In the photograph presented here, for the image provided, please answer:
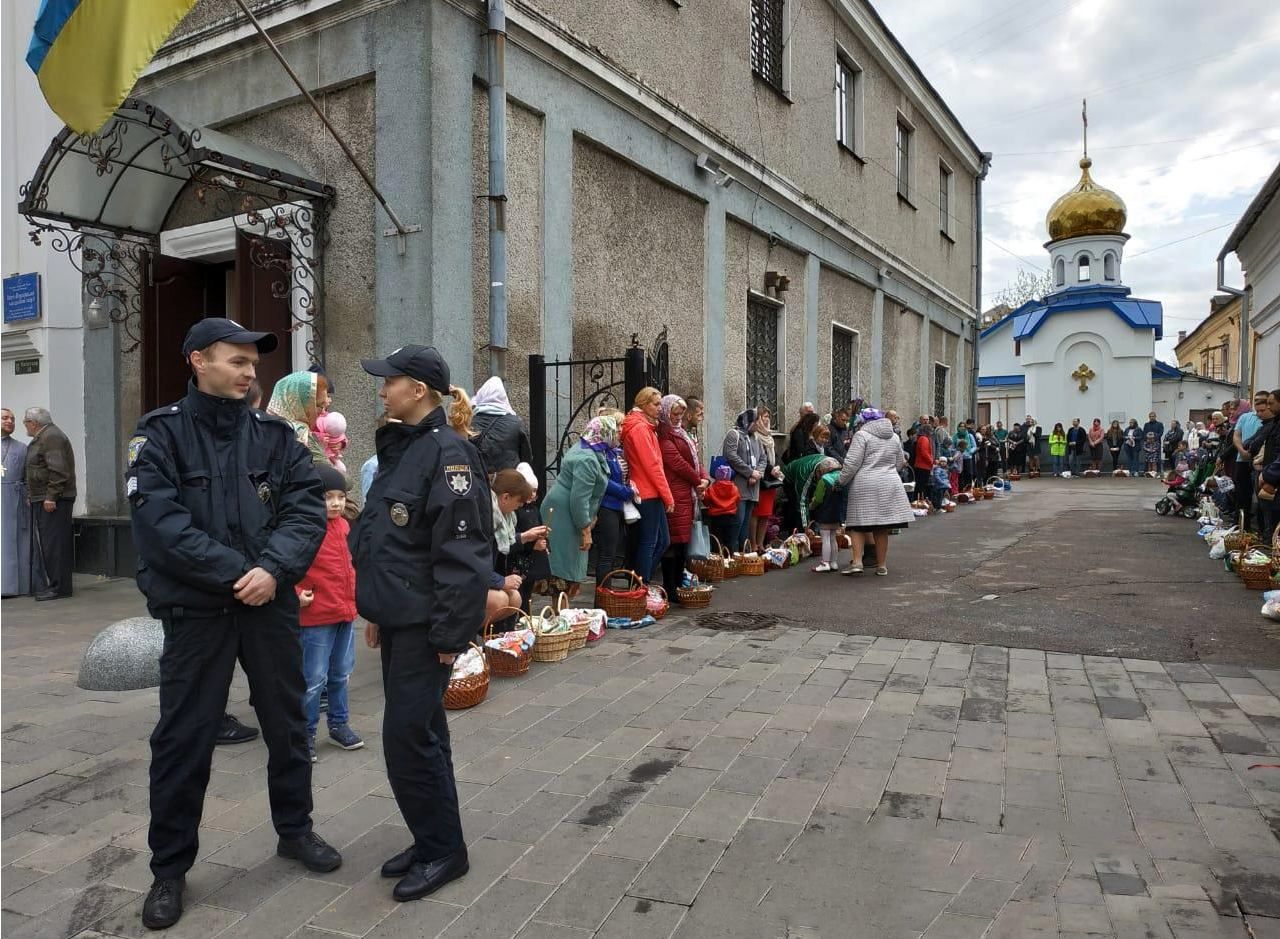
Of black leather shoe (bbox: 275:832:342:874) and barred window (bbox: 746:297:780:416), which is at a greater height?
barred window (bbox: 746:297:780:416)

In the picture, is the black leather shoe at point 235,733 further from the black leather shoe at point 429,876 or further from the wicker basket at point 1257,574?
the wicker basket at point 1257,574

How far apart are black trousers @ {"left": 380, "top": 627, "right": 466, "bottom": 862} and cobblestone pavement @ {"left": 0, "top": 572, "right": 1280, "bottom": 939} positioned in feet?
0.75

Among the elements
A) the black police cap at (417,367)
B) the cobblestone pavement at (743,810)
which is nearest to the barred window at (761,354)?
the cobblestone pavement at (743,810)

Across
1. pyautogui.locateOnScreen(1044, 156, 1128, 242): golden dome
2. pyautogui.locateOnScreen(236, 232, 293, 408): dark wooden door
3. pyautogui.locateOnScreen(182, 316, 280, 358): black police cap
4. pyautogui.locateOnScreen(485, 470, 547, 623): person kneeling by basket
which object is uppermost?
pyautogui.locateOnScreen(1044, 156, 1128, 242): golden dome

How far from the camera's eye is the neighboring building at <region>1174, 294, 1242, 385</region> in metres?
51.0

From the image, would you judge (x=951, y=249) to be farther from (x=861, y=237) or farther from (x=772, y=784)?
(x=772, y=784)

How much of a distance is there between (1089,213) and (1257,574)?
1457 inches

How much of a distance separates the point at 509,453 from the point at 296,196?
333 centimetres

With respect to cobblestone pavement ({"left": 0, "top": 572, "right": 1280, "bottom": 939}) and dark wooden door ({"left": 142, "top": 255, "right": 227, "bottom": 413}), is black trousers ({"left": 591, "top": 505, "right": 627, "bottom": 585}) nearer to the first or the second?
cobblestone pavement ({"left": 0, "top": 572, "right": 1280, "bottom": 939})

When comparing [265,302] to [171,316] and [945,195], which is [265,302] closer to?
[171,316]

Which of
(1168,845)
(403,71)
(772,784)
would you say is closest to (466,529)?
(772,784)

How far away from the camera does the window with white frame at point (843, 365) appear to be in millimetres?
16172

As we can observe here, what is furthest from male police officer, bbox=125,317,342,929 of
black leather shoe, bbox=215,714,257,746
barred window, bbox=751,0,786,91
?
barred window, bbox=751,0,786,91

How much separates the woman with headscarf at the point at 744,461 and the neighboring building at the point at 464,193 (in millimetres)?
1522
